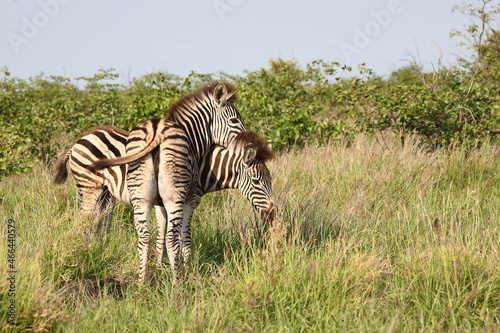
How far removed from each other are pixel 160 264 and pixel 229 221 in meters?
1.34

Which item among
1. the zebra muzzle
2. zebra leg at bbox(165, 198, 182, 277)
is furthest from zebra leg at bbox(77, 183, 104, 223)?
the zebra muzzle

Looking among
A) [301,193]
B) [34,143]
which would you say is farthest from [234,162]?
[34,143]

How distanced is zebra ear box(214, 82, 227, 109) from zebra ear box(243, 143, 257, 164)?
631 millimetres

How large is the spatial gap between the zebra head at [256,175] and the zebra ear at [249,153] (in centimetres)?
2

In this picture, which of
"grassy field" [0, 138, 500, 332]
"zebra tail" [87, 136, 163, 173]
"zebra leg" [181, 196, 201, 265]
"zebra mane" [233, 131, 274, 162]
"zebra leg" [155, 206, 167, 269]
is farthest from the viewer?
"zebra mane" [233, 131, 274, 162]

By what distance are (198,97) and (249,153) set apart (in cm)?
86

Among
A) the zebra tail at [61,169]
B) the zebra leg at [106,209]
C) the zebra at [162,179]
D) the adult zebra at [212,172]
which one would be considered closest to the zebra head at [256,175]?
the adult zebra at [212,172]

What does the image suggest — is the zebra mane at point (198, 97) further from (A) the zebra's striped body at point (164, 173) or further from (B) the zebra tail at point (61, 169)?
(B) the zebra tail at point (61, 169)

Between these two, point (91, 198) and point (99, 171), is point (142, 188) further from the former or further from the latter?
point (91, 198)

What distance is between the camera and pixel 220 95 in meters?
5.28

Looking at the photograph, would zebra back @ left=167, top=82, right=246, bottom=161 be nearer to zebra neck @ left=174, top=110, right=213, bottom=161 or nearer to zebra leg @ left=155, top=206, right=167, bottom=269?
zebra neck @ left=174, top=110, right=213, bottom=161

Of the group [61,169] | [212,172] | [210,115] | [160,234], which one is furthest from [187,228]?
[61,169]

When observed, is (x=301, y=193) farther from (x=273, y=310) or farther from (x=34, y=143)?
(x=34, y=143)

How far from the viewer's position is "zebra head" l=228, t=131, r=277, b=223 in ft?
16.6
